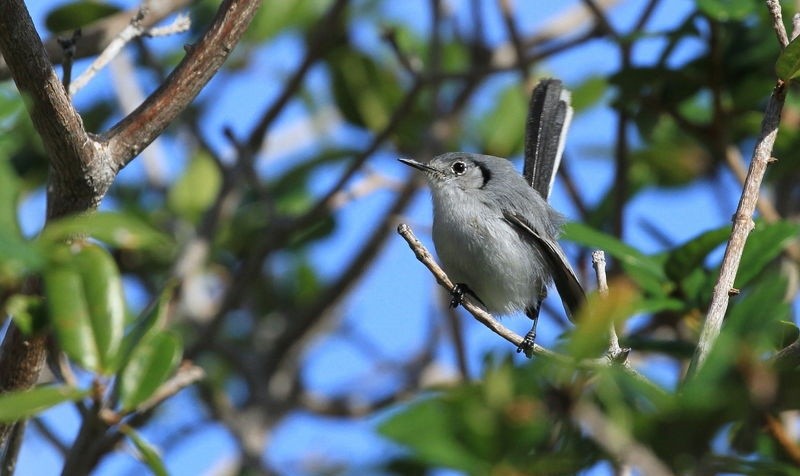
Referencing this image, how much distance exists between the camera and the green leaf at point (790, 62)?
2.10 metres

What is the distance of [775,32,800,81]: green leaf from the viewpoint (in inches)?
82.5

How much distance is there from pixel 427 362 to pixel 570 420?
294 cm

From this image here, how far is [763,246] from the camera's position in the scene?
2.65m

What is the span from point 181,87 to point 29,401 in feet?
2.35

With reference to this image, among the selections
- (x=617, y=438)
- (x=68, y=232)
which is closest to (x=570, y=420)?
(x=617, y=438)

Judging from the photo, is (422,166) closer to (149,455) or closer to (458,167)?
(458,167)

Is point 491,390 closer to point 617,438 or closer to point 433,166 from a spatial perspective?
point 617,438

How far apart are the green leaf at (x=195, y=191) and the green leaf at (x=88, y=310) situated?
2311 millimetres

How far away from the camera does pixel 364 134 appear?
452 cm

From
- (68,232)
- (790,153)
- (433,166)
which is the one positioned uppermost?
(790,153)

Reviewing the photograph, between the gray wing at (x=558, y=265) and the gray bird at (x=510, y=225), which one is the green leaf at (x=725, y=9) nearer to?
the gray bird at (x=510, y=225)

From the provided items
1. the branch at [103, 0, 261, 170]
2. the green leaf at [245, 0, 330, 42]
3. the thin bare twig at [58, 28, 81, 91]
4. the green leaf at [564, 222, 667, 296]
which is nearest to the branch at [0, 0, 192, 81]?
the thin bare twig at [58, 28, 81, 91]

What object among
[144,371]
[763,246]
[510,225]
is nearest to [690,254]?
[763,246]

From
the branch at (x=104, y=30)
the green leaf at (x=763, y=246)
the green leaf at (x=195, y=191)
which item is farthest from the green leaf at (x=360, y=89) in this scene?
the green leaf at (x=763, y=246)
